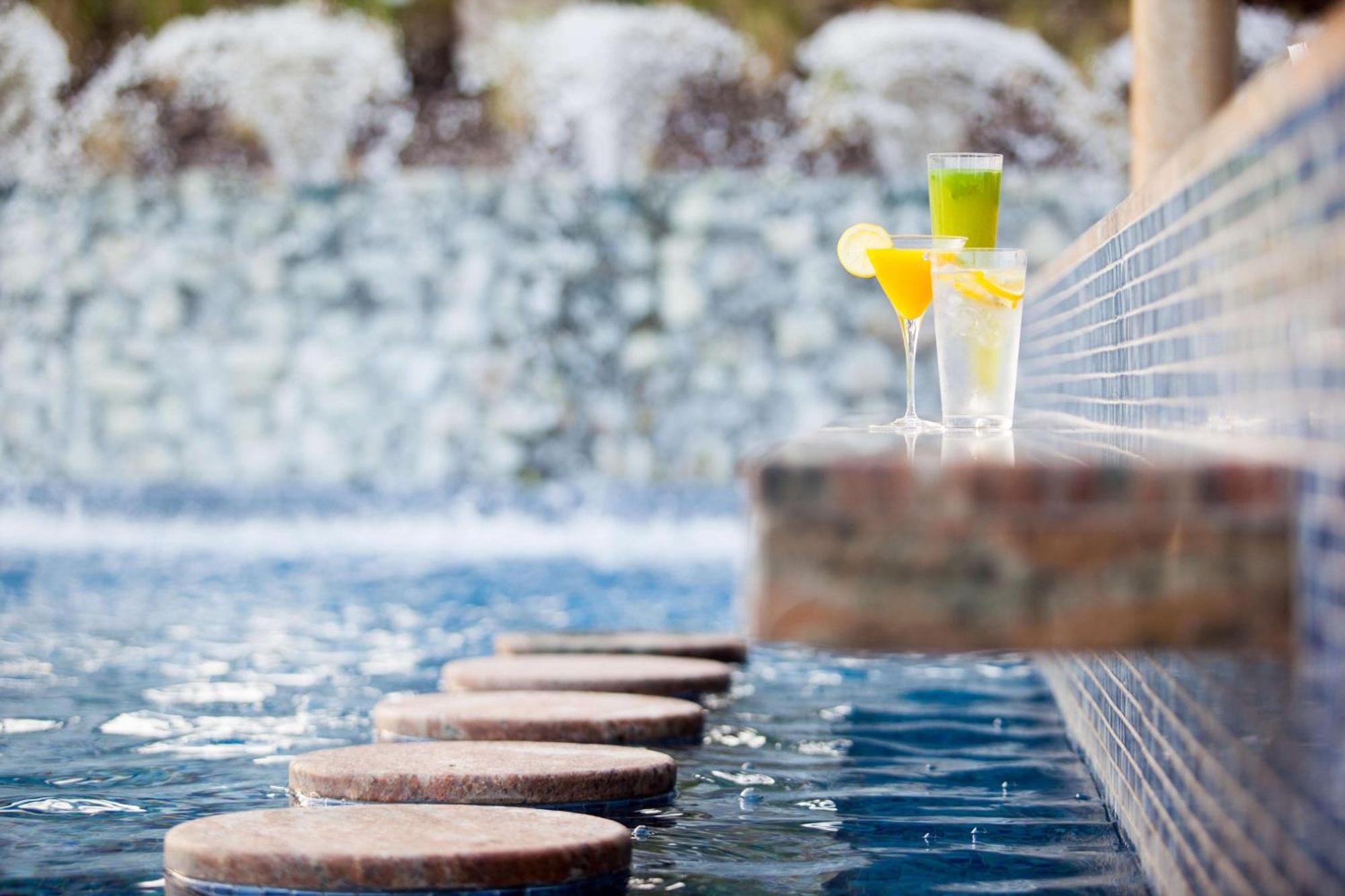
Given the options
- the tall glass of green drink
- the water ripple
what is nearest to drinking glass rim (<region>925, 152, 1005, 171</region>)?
the tall glass of green drink

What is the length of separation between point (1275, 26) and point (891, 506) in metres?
9.19

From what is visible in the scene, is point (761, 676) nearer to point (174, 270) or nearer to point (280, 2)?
point (174, 270)

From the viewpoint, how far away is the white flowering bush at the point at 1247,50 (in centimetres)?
938

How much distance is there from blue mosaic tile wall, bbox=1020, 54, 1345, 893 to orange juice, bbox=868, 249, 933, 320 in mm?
282

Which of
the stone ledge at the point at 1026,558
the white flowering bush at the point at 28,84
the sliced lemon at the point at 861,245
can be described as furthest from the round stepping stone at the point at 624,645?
the white flowering bush at the point at 28,84

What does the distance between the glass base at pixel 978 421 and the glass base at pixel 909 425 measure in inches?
0.8

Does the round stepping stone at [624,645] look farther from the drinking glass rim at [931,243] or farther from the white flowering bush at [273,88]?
the white flowering bush at [273,88]

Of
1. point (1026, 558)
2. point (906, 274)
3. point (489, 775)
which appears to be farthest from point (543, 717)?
point (1026, 558)

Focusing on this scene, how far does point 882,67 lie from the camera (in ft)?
30.7

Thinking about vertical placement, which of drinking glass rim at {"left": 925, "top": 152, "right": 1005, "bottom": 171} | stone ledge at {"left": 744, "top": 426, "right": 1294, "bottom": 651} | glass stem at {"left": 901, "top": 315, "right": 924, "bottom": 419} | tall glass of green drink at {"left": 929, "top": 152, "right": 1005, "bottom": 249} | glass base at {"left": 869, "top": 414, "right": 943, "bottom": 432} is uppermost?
drinking glass rim at {"left": 925, "top": 152, "right": 1005, "bottom": 171}

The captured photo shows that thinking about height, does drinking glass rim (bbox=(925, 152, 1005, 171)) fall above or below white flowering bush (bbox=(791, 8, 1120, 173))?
below

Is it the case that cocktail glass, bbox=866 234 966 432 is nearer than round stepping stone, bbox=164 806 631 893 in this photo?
No

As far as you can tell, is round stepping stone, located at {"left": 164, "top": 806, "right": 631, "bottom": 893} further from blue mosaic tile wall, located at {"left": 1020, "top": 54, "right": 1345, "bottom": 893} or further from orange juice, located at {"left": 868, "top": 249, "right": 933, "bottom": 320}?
orange juice, located at {"left": 868, "top": 249, "right": 933, "bottom": 320}

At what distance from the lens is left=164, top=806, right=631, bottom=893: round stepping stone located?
2.04 m
